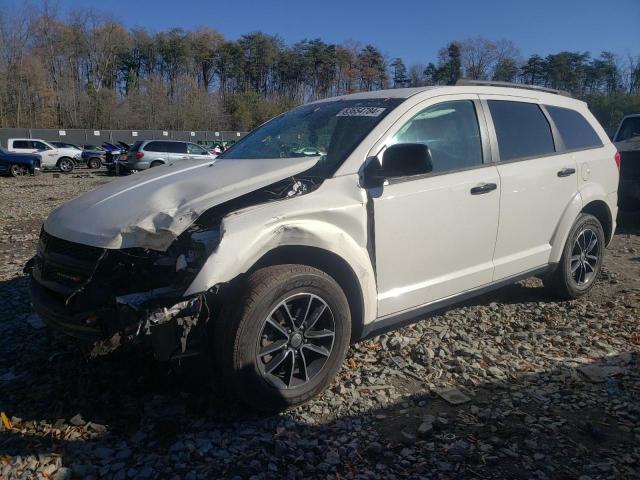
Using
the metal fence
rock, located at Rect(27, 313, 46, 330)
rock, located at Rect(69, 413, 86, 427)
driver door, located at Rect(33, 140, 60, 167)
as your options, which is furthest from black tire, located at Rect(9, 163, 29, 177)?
rock, located at Rect(69, 413, 86, 427)

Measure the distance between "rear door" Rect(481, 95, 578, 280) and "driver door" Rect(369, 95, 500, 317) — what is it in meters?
0.14

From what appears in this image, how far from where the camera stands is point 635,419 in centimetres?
284

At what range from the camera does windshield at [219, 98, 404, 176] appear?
3.36 m

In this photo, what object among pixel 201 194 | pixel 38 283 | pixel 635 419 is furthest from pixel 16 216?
pixel 635 419

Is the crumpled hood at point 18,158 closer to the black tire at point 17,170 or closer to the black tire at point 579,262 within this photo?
the black tire at point 17,170

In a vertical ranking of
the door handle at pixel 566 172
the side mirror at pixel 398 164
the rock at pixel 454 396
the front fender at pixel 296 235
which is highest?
the side mirror at pixel 398 164

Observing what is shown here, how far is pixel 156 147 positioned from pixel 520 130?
22.0 metres

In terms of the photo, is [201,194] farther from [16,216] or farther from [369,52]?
[369,52]

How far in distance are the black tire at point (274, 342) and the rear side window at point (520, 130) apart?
197 centimetres

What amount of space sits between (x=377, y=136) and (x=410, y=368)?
1.59m

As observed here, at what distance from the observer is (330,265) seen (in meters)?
3.05

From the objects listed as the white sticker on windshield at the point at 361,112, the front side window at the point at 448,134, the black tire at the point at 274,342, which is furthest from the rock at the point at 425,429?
the white sticker on windshield at the point at 361,112

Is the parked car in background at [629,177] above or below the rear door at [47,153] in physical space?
below

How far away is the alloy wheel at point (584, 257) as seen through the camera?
473cm
